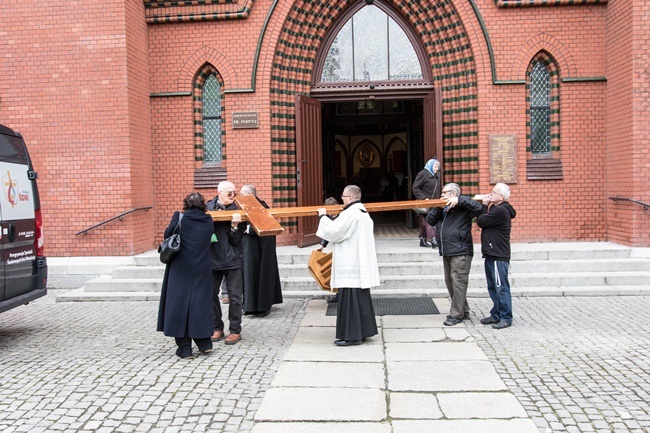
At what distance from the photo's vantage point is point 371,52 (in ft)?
41.8

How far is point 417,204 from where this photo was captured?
24.2 feet

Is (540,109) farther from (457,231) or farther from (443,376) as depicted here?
(443,376)

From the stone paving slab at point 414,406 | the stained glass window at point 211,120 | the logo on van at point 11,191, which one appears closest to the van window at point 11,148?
the logo on van at point 11,191

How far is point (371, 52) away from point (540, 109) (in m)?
3.35

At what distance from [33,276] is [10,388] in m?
2.49

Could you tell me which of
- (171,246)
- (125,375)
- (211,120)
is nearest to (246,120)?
(211,120)

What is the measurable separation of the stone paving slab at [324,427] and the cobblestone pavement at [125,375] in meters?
0.16

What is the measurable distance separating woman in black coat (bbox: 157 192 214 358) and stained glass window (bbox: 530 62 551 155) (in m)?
7.37

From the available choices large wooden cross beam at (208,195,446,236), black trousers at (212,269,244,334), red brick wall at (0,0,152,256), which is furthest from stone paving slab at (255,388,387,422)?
red brick wall at (0,0,152,256)

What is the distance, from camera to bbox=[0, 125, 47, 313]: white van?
290 inches

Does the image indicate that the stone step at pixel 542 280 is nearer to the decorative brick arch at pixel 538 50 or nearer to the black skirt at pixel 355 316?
the black skirt at pixel 355 316

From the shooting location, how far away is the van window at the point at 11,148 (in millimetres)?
7613

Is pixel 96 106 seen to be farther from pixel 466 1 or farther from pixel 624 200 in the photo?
pixel 624 200

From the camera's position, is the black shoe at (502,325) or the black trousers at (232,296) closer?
the black trousers at (232,296)
